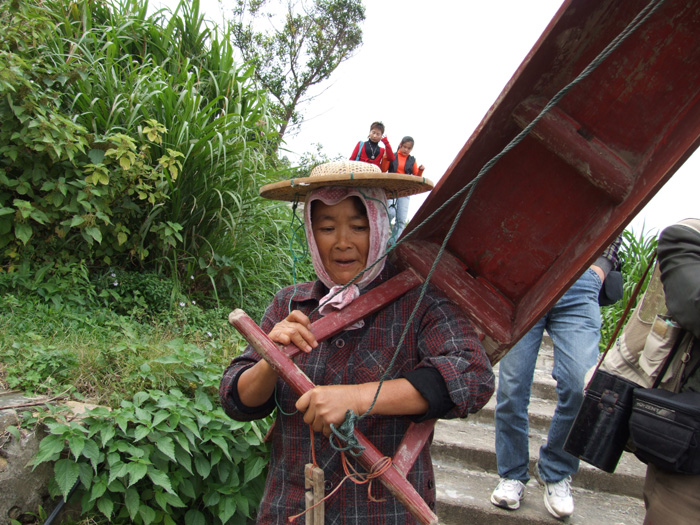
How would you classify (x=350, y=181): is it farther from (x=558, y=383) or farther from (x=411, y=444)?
(x=558, y=383)

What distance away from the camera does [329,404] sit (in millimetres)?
1163

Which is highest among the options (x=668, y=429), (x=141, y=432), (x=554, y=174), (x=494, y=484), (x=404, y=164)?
(x=404, y=164)

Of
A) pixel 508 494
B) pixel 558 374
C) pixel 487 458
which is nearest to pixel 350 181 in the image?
pixel 558 374

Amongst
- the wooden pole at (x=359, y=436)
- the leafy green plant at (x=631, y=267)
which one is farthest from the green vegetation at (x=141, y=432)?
the leafy green plant at (x=631, y=267)

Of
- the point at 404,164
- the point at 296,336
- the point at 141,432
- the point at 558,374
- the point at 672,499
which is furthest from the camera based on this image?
the point at 404,164

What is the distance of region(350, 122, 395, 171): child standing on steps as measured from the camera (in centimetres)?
713

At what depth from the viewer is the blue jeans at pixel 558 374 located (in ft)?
8.08

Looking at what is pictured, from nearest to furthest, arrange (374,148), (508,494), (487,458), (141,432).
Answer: (141,432) → (508,494) → (487,458) → (374,148)

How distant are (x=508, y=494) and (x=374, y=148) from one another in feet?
17.6

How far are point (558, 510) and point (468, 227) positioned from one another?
1.81m

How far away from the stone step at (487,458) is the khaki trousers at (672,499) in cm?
179

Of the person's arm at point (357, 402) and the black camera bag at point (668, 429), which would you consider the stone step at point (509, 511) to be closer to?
the black camera bag at point (668, 429)

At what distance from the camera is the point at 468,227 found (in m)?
1.55

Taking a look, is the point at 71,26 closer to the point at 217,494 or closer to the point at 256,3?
the point at 217,494
